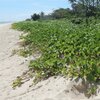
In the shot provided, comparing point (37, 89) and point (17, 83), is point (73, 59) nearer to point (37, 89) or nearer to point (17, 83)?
point (37, 89)

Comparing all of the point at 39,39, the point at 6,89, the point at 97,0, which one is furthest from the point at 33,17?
the point at 6,89

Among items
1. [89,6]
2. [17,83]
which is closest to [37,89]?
[17,83]

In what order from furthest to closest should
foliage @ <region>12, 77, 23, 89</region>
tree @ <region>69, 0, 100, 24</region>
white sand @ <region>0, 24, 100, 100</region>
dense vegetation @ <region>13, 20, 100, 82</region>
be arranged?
1. tree @ <region>69, 0, 100, 24</region>
2. foliage @ <region>12, 77, 23, 89</region>
3. dense vegetation @ <region>13, 20, 100, 82</region>
4. white sand @ <region>0, 24, 100, 100</region>

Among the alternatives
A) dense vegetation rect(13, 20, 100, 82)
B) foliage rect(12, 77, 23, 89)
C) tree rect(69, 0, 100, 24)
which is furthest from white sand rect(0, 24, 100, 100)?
tree rect(69, 0, 100, 24)

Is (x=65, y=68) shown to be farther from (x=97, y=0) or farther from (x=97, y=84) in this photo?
(x=97, y=0)

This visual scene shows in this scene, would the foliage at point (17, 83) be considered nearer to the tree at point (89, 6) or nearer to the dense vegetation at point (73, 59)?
the dense vegetation at point (73, 59)

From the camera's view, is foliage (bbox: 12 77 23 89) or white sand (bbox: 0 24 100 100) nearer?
white sand (bbox: 0 24 100 100)

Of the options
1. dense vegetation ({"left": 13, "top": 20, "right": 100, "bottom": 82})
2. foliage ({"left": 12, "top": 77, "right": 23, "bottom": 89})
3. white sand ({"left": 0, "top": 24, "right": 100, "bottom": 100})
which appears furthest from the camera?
foliage ({"left": 12, "top": 77, "right": 23, "bottom": 89})

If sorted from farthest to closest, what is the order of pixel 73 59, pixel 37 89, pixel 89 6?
pixel 89 6
pixel 73 59
pixel 37 89

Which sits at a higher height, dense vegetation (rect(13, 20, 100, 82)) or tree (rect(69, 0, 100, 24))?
dense vegetation (rect(13, 20, 100, 82))

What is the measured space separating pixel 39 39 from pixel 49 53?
2.49 metres

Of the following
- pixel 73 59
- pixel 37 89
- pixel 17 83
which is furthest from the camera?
pixel 17 83

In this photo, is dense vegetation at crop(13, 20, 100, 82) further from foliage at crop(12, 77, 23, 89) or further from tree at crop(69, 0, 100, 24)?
tree at crop(69, 0, 100, 24)

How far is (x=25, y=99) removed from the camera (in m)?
5.98
